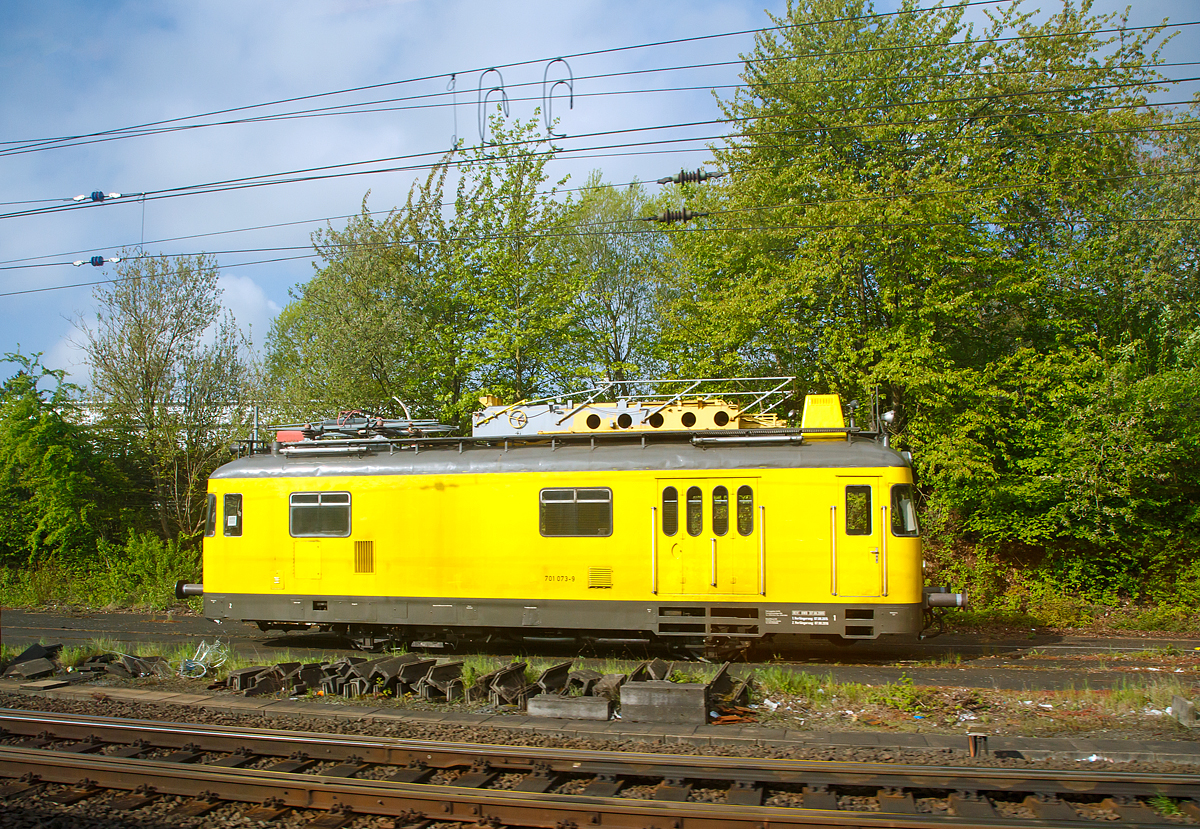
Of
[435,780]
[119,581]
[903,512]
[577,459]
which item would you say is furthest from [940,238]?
[119,581]

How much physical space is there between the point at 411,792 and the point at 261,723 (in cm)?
323

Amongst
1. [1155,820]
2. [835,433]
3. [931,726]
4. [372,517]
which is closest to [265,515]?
[372,517]

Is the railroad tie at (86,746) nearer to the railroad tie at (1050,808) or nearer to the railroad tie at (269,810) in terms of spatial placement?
the railroad tie at (269,810)

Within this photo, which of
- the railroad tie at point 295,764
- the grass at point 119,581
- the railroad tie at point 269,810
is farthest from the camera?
the grass at point 119,581

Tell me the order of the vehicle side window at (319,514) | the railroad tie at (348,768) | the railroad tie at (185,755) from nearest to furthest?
the railroad tie at (348,768) < the railroad tie at (185,755) < the vehicle side window at (319,514)

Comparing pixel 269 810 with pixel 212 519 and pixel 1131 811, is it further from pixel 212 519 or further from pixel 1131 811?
pixel 212 519

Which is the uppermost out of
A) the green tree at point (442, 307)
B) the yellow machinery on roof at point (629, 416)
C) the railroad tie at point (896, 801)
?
the green tree at point (442, 307)

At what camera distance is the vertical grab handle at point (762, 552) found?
435 inches

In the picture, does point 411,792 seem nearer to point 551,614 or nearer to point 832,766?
point 832,766

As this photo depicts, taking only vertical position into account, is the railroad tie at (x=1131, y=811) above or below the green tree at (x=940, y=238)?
below

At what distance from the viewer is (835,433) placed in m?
11.6

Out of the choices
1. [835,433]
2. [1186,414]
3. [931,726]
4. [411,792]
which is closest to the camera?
[411,792]

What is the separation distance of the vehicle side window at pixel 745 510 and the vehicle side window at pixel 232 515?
8.45 meters

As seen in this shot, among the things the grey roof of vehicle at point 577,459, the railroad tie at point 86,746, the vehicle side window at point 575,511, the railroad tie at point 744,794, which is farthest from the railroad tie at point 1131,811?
the railroad tie at point 86,746
